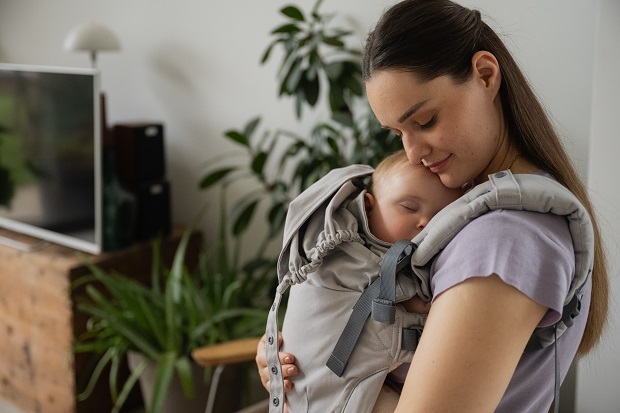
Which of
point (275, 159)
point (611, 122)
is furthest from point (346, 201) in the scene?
point (275, 159)

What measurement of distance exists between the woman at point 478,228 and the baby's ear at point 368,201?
117 millimetres

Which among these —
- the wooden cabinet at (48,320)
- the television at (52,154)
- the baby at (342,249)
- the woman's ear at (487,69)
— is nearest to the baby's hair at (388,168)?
the baby at (342,249)

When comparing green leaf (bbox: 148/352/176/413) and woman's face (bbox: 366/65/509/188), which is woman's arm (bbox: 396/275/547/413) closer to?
woman's face (bbox: 366/65/509/188)

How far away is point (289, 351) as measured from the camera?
129cm

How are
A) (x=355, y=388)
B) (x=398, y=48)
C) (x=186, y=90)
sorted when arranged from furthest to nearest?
→ (x=186, y=90) < (x=355, y=388) < (x=398, y=48)

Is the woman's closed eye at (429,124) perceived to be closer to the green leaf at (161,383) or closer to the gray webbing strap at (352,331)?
the gray webbing strap at (352,331)

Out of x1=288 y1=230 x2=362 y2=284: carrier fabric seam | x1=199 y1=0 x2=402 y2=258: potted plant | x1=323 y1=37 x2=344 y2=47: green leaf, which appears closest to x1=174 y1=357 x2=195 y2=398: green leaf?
x1=199 y1=0 x2=402 y2=258: potted plant

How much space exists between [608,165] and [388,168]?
77 cm

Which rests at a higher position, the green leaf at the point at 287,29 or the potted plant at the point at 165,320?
the green leaf at the point at 287,29

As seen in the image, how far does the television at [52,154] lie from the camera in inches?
117

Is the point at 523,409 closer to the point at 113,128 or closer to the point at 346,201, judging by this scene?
the point at 346,201

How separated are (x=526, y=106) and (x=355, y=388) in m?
0.52

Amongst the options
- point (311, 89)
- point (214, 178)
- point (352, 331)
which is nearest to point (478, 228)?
point (352, 331)

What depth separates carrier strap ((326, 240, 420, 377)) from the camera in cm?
107
